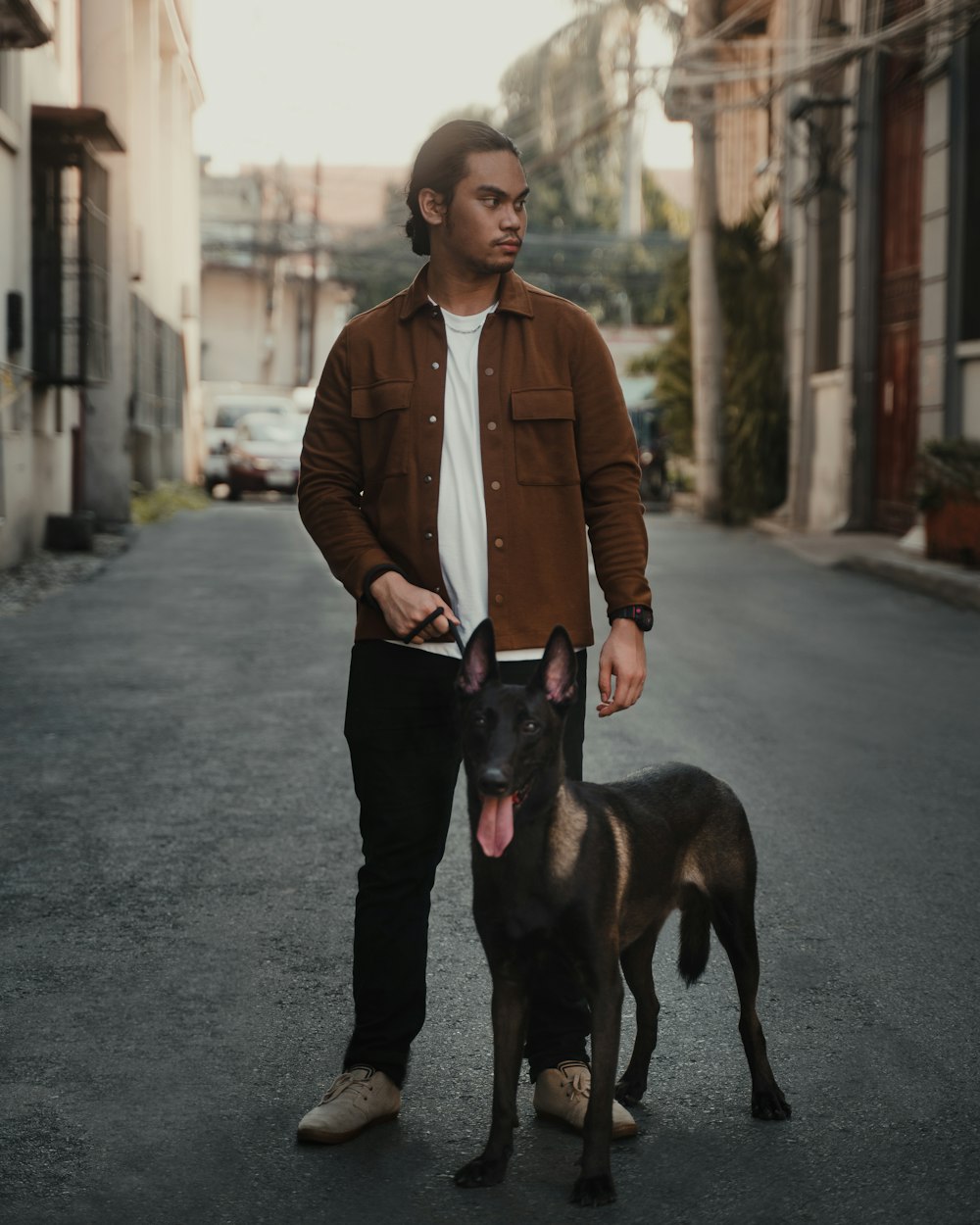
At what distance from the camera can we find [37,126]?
59.7 ft

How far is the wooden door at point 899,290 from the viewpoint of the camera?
68.0 ft

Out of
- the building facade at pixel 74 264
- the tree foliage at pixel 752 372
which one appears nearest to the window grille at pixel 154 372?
the building facade at pixel 74 264

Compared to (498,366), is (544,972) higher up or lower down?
lower down

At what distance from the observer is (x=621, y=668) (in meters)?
3.82

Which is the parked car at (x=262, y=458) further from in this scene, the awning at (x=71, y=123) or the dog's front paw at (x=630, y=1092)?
the dog's front paw at (x=630, y=1092)

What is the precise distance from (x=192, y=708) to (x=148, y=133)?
23704 millimetres

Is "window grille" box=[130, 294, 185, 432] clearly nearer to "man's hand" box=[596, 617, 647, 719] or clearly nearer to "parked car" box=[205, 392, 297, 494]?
"parked car" box=[205, 392, 297, 494]

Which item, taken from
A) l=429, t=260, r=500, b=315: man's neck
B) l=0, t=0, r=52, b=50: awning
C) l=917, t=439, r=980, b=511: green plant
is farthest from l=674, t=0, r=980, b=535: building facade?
l=429, t=260, r=500, b=315: man's neck

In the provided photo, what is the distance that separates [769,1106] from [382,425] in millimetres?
1695

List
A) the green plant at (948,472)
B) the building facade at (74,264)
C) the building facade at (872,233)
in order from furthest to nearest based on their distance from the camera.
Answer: the building facade at (872,233) < the building facade at (74,264) < the green plant at (948,472)

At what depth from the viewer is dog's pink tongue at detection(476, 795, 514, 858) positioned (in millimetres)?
3363

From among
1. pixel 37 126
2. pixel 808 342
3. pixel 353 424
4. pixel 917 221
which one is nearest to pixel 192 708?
pixel 353 424

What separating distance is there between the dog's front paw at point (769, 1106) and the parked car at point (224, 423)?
31.6 m

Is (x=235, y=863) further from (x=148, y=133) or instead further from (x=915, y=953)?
(x=148, y=133)
